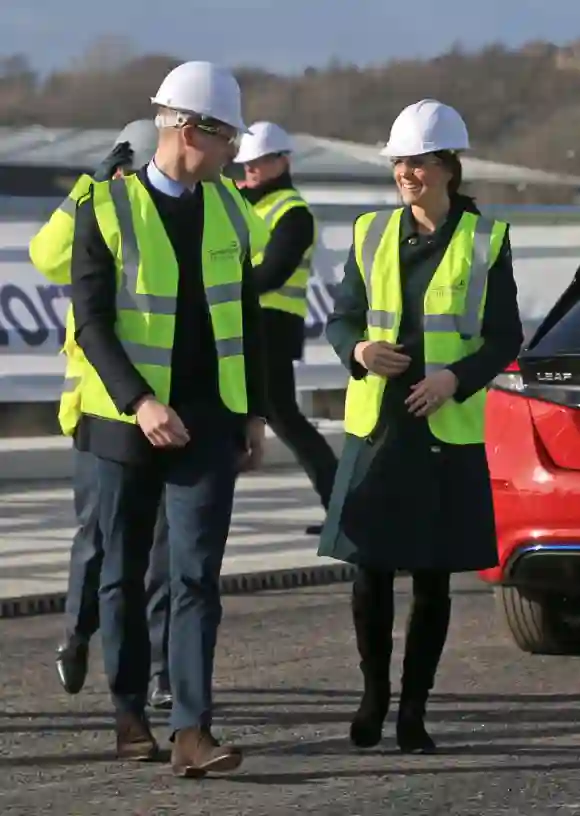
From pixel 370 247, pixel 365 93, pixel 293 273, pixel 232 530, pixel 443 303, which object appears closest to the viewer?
pixel 443 303

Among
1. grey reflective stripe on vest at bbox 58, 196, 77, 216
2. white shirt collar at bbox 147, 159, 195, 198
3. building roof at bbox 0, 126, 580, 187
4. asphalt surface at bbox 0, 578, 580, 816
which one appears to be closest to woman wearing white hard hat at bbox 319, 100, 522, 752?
asphalt surface at bbox 0, 578, 580, 816

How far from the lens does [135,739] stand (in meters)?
5.22

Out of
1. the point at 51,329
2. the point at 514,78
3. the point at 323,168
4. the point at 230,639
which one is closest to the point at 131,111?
the point at 323,168

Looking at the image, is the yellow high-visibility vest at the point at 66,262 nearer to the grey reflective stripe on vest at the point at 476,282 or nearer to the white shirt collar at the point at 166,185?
the white shirt collar at the point at 166,185

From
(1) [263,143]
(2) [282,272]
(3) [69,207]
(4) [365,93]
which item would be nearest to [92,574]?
(3) [69,207]

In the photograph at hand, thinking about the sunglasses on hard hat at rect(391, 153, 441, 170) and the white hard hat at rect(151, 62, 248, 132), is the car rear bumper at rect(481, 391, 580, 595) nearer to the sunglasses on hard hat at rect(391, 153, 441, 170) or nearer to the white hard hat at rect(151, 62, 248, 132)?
the sunglasses on hard hat at rect(391, 153, 441, 170)

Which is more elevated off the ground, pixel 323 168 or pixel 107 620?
pixel 323 168

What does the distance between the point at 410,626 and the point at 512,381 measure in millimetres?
1241

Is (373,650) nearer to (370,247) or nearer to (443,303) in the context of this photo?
(443,303)

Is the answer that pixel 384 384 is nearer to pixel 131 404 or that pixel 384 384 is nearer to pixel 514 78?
pixel 131 404

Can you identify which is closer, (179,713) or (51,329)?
(179,713)

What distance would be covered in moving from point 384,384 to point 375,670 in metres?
0.81

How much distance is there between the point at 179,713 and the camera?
5.06m

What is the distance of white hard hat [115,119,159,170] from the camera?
19.7ft
